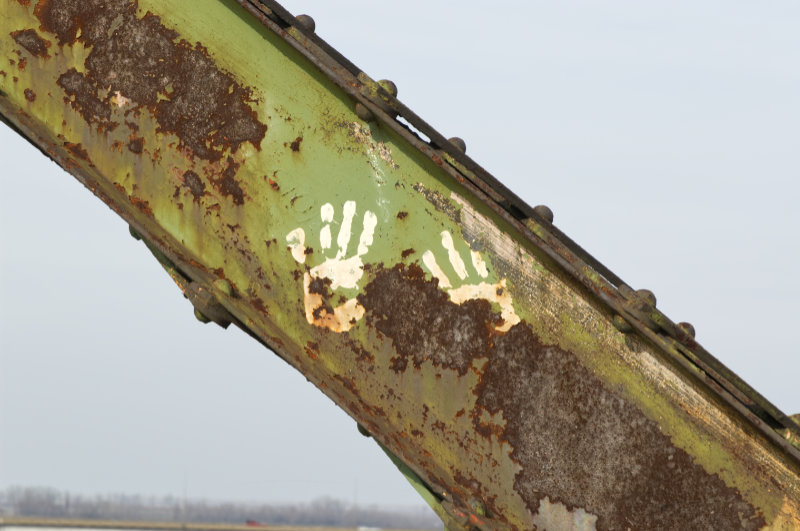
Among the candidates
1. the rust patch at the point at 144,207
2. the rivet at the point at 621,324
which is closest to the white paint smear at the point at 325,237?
the rust patch at the point at 144,207

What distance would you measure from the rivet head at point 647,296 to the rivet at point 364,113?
0.78 m

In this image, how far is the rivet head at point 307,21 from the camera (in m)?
2.87

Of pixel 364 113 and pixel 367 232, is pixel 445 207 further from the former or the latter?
pixel 364 113

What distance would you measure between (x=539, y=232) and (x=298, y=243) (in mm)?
616

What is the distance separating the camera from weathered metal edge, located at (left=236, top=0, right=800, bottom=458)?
2.50 metres

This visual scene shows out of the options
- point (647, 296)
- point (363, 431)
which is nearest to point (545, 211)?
point (647, 296)

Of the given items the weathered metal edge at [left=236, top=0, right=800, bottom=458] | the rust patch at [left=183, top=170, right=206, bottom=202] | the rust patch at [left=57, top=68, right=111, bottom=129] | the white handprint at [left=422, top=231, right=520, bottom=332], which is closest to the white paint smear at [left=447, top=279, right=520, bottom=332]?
the white handprint at [left=422, top=231, right=520, bottom=332]

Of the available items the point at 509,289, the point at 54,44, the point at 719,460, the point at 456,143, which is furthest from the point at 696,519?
the point at 54,44

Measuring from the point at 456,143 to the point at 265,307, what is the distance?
2.14 feet

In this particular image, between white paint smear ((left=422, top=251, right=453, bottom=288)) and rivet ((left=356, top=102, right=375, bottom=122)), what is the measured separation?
37cm

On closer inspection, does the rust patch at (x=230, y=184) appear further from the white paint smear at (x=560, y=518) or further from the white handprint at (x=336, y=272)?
the white paint smear at (x=560, y=518)

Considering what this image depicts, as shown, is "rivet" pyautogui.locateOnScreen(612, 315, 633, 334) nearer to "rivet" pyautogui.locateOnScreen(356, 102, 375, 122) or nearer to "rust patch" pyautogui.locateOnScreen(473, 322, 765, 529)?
"rust patch" pyautogui.locateOnScreen(473, 322, 765, 529)

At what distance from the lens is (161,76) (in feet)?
9.32

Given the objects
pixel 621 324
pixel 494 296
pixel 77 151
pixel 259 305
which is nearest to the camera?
pixel 621 324
